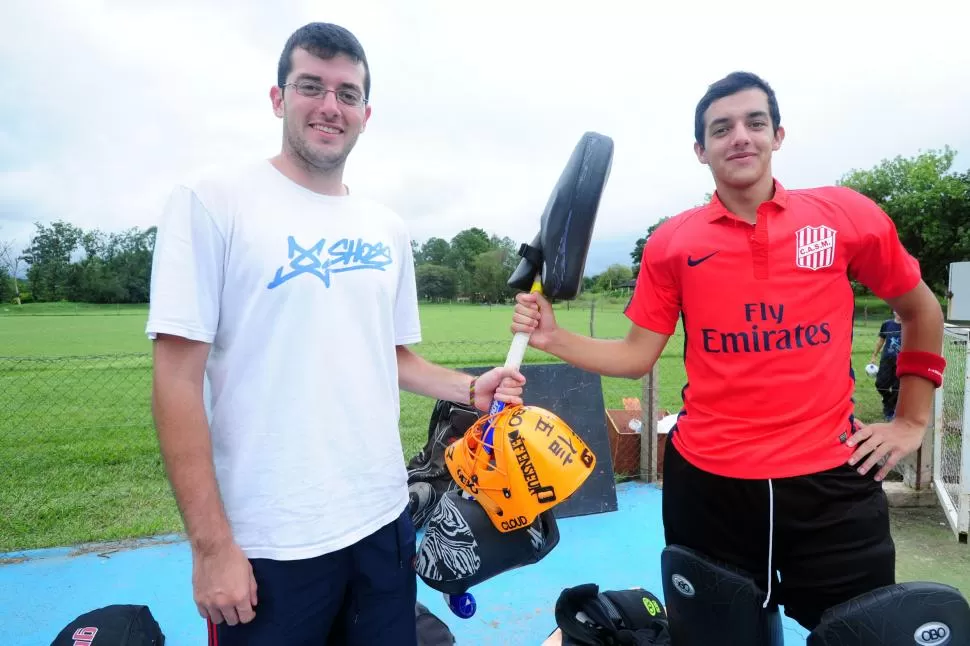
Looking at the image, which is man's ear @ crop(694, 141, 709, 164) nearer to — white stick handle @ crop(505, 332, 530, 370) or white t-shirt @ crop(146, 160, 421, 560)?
white stick handle @ crop(505, 332, 530, 370)

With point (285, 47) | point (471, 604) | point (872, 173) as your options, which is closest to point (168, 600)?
point (471, 604)

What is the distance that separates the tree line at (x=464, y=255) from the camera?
30.3m

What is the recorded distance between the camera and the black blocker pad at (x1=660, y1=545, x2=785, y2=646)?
1.85 metres

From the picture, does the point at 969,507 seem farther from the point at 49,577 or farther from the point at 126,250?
the point at 126,250

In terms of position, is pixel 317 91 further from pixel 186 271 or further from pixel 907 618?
pixel 907 618

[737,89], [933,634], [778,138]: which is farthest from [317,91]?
[933,634]

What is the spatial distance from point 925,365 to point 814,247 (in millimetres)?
617

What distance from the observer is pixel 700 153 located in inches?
80.0

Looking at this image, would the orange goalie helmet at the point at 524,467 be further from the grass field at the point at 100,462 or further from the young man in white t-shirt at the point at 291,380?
the grass field at the point at 100,462

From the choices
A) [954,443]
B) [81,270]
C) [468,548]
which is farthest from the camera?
[81,270]

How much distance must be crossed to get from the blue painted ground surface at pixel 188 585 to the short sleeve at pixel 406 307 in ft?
5.92

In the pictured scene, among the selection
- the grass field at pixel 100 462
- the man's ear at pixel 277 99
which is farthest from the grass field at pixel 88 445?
the man's ear at pixel 277 99

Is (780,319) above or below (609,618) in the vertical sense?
above

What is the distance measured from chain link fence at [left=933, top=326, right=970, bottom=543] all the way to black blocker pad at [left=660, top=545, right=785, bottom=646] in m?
2.85
